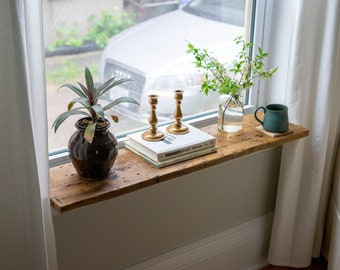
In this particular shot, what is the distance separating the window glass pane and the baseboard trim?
53cm

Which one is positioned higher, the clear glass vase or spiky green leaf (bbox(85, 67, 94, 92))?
spiky green leaf (bbox(85, 67, 94, 92))

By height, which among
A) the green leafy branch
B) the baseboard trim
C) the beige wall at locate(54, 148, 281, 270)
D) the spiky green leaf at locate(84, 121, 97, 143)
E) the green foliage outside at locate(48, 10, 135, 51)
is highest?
the green foliage outside at locate(48, 10, 135, 51)

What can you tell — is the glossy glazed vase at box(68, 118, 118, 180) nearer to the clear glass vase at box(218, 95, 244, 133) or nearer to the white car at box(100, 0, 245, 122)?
the white car at box(100, 0, 245, 122)

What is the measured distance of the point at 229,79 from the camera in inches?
76.4

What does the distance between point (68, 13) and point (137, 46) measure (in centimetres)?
29

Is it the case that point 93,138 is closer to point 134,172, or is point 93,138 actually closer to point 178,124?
point 134,172

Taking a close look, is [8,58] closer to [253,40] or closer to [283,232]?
[253,40]

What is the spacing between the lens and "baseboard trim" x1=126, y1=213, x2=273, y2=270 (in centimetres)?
211

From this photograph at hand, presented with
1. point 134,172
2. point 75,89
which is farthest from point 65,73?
point 134,172

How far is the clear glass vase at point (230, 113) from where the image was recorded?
1.98 meters

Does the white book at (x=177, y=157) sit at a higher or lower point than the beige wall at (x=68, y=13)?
lower

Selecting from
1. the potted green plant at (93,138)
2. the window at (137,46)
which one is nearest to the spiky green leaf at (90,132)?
the potted green plant at (93,138)

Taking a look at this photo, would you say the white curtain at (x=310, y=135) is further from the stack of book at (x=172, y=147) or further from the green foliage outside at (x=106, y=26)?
the green foliage outside at (x=106, y=26)

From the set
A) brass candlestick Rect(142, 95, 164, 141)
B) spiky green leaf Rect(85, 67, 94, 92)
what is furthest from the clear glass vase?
spiky green leaf Rect(85, 67, 94, 92)
